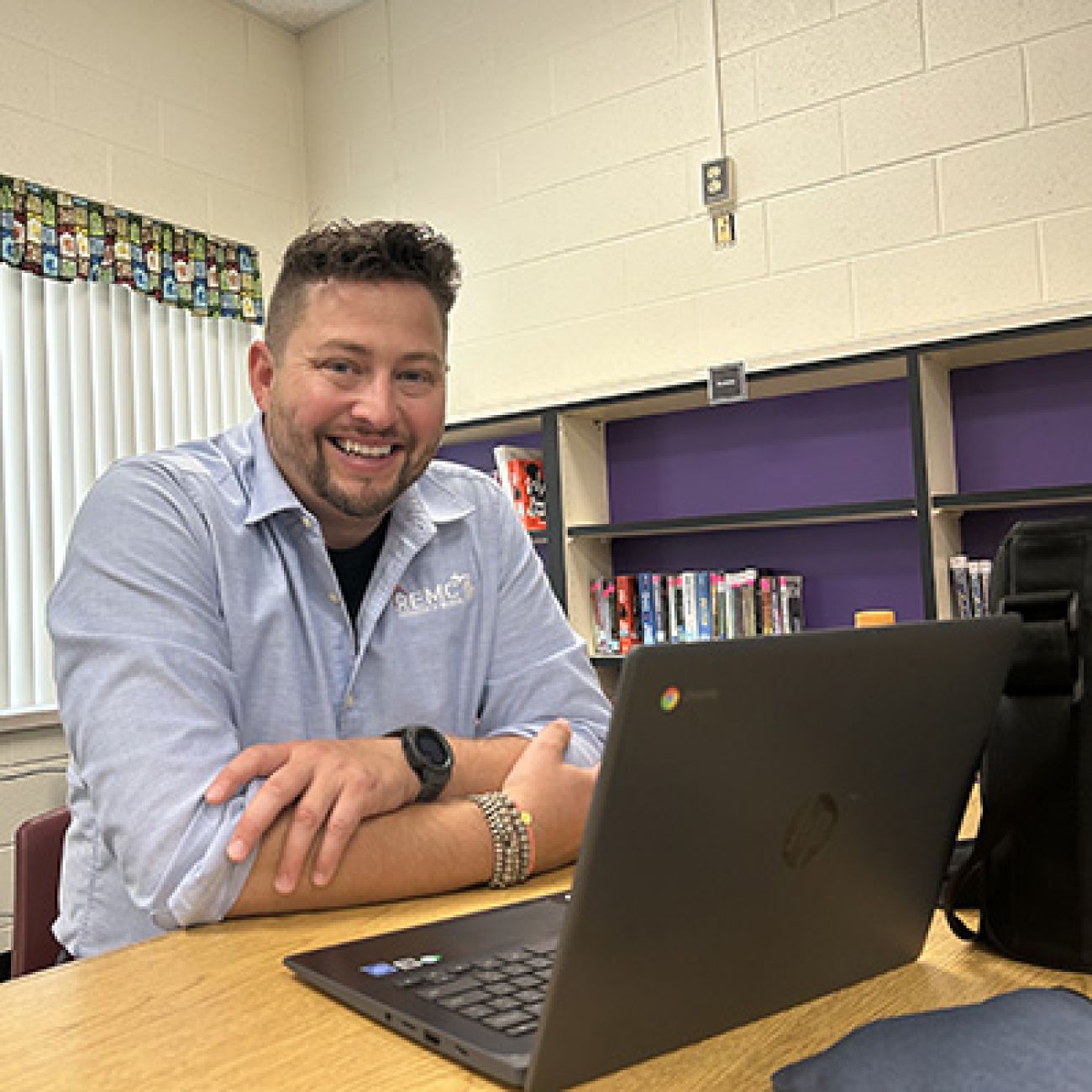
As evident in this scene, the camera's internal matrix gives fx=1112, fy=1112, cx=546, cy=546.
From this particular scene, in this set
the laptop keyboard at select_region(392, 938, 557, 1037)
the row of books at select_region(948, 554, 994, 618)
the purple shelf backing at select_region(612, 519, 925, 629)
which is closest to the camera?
the laptop keyboard at select_region(392, 938, 557, 1037)

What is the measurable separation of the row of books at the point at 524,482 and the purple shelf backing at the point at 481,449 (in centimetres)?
22

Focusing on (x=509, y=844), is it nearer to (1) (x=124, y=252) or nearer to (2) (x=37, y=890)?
(2) (x=37, y=890)

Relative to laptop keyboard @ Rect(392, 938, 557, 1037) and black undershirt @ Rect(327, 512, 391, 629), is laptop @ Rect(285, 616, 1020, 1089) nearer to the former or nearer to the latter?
laptop keyboard @ Rect(392, 938, 557, 1037)

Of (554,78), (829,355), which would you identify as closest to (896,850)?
(829,355)

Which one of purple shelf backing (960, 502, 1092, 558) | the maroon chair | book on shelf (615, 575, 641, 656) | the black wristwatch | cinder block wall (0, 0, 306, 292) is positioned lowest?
the maroon chair

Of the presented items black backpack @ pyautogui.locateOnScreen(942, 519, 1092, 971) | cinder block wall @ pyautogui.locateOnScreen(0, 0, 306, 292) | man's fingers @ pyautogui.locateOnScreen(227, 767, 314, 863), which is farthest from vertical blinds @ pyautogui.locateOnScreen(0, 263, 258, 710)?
black backpack @ pyautogui.locateOnScreen(942, 519, 1092, 971)

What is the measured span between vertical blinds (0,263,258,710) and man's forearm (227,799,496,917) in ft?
8.78

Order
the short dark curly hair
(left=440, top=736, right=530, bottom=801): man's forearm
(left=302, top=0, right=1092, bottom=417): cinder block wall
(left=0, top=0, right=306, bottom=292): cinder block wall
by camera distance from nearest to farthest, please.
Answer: (left=440, top=736, right=530, bottom=801): man's forearm
the short dark curly hair
(left=302, top=0, right=1092, bottom=417): cinder block wall
(left=0, top=0, right=306, bottom=292): cinder block wall

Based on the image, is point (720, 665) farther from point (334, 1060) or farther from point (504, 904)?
point (504, 904)

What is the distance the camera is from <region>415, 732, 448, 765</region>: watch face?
46.3 inches

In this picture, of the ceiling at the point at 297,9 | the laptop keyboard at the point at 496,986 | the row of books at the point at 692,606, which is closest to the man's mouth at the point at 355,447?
the laptop keyboard at the point at 496,986

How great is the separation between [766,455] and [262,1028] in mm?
3025

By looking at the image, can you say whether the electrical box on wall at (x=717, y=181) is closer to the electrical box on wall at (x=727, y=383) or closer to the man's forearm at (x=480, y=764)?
the electrical box on wall at (x=727, y=383)

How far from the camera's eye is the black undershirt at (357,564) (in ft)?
5.13
